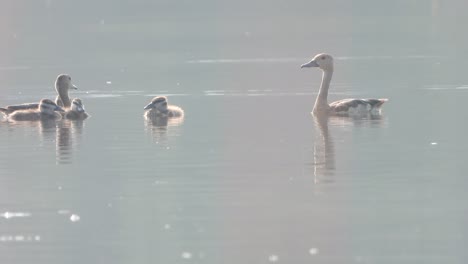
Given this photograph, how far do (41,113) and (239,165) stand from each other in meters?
8.20

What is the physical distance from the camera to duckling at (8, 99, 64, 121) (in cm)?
2741

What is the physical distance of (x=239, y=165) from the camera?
19938 mm

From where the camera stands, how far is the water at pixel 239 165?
571 inches

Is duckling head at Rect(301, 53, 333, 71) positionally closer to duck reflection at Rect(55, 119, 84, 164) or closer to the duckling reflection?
the duckling reflection

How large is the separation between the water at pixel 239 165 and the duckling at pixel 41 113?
588mm

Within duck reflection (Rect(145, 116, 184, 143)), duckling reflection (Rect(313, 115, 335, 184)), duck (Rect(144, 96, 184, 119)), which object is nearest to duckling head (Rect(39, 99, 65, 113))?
duck (Rect(144, 96, 184, 119))

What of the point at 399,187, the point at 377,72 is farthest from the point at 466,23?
the point at 399,187

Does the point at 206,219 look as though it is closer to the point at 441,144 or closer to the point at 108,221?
the point at 108,221

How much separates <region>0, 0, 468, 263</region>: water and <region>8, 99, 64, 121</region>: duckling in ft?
1.93

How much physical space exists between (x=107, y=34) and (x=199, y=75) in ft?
91.7

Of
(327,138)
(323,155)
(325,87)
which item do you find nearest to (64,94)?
(325,87)

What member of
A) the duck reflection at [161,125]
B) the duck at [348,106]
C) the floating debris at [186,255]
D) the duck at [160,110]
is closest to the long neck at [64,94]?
the duck at [160,110]

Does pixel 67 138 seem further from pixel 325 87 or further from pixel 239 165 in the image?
pixel 325 87

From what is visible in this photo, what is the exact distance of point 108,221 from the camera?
15836mm
